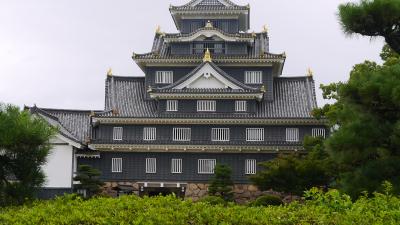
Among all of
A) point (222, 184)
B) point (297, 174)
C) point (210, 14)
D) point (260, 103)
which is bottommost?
point (222, 184)

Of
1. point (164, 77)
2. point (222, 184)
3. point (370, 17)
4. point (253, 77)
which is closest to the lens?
point (370, 17)

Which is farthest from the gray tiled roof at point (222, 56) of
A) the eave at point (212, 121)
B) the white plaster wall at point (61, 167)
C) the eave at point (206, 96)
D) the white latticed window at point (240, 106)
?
the white plaster wall at point (61, 167)

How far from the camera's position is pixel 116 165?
39.8 metres

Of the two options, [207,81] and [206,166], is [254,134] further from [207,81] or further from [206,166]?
[207,81]

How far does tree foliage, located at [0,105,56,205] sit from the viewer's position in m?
12.0

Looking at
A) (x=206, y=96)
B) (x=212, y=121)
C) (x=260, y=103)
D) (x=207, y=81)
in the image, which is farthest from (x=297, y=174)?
(x=207, y=81)

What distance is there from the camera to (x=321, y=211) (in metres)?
8.70

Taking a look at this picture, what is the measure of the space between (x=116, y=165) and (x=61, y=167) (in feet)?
12.1

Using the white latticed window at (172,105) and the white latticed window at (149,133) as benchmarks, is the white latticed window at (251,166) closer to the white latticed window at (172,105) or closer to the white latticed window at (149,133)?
the white latticed window at (172,105)

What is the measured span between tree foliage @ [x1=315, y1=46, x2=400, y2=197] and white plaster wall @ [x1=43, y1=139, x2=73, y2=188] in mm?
22723

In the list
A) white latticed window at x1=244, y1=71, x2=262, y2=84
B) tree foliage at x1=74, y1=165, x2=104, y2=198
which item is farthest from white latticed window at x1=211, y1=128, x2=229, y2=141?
tree foliage at x1=74, y1=165, x2=104, y2=198

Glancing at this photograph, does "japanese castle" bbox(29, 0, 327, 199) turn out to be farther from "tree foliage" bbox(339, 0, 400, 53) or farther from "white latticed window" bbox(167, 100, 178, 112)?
"tree foliage" bbox(339, 0, 400, 53)

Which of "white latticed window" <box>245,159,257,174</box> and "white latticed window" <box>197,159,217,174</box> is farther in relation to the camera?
"white latticed window" <box>197,159,217,174</box>

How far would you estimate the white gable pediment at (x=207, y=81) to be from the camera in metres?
40.0
